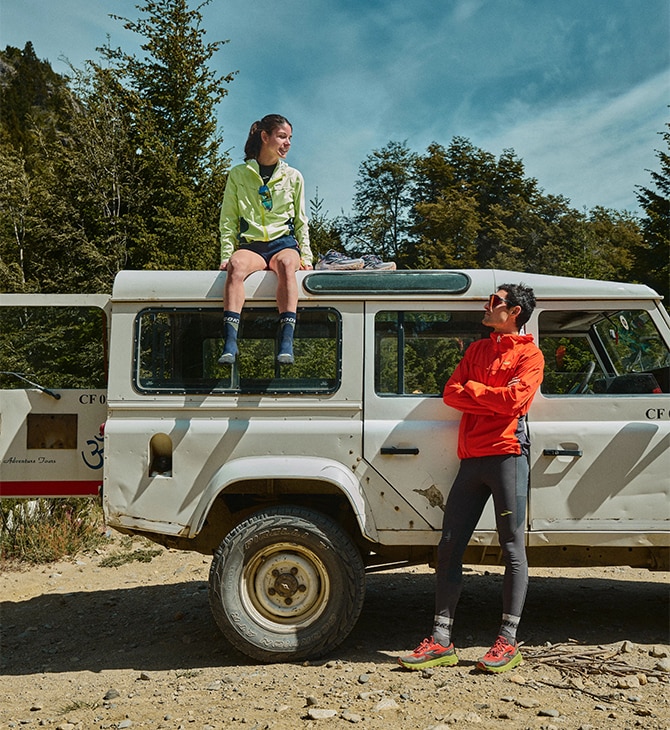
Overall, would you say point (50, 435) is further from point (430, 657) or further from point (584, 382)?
point (584, 382)

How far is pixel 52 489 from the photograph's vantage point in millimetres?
5527

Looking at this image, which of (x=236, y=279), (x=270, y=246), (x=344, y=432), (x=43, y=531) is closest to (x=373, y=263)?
(x=270, y=246)

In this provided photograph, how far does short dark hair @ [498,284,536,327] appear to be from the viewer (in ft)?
15.8

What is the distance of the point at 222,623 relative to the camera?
4965 millimetres

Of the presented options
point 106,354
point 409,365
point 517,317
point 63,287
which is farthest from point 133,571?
point 63,287

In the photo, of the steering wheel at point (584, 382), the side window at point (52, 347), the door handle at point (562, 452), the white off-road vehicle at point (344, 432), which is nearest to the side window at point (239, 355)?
the white off-road vehicle at point (344, 432)

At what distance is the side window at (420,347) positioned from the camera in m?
5.12

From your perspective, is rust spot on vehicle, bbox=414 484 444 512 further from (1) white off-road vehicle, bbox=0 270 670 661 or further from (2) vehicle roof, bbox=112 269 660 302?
(2) vehicle roof, bbox=112 269 660 302

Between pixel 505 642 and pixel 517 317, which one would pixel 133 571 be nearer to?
pixel 505 642

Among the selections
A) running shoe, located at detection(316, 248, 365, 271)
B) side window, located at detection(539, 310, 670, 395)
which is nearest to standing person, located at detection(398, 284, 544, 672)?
side window, located at detection(539, 310, 670, 395)

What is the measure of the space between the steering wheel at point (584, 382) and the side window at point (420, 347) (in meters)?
0.67

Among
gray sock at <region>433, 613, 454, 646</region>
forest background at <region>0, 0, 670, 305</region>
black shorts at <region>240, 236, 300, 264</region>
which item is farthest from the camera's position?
forest background at <region>0, 0, 670, 305</region>

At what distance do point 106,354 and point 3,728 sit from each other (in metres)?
2.42

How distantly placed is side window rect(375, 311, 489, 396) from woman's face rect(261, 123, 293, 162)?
143cm
